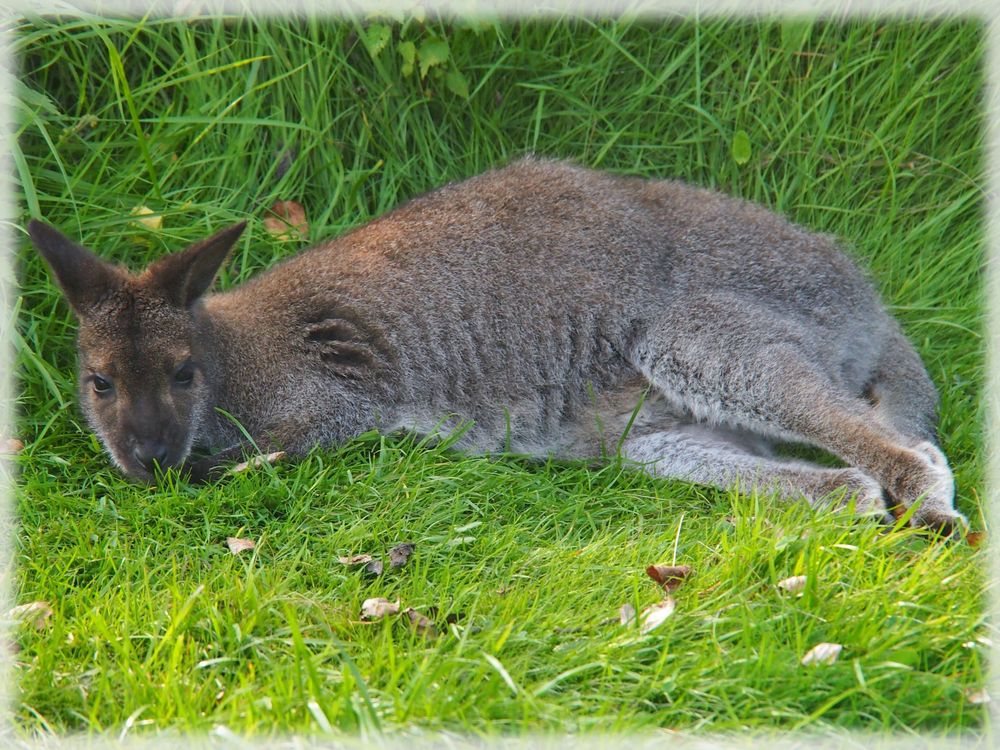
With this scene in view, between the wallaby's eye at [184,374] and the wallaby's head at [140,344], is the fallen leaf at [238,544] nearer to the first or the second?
the wallaby's head at [140,344]

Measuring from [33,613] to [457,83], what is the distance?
12.4 ft

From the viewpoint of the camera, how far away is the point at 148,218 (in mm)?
5922

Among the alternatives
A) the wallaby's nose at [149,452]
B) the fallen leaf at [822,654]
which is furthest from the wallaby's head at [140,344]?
the fallen leaf at [822,654]

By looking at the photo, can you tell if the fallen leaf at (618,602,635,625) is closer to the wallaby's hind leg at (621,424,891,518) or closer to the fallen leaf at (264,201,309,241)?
the wallaby's hind leg at (621,424,891,518)

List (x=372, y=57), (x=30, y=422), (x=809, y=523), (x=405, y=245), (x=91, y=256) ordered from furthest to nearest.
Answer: (x=372, y=57) < (x=405, y=245) < (x=30, y=422) < (x=91, y=256) < (x=809, y=523)

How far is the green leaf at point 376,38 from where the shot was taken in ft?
19.8

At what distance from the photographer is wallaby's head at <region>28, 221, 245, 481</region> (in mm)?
4789

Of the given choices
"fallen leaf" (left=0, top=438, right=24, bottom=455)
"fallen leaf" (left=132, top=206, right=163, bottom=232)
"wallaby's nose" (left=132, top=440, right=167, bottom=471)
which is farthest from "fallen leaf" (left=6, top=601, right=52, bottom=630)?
"fallen leaf" (left=132, top=206, right=163, bottom=232)

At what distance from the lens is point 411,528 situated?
454 cm

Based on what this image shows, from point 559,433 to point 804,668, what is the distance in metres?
2.29

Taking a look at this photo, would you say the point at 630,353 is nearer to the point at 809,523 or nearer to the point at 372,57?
the point at 809,523

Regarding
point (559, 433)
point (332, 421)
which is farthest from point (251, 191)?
point (559, 433)

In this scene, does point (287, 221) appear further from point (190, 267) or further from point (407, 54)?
point (190, 267)

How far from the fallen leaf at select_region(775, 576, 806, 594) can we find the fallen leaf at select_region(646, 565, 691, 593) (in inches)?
14.6
